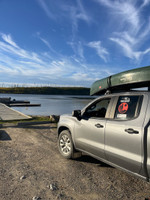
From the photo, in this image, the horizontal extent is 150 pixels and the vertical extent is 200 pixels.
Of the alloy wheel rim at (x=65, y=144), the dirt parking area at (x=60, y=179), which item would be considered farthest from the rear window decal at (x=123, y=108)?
the alloy wheel rim at (x=65, y=144)

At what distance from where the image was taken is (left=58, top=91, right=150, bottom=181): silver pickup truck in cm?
287

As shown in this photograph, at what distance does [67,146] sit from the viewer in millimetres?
4977

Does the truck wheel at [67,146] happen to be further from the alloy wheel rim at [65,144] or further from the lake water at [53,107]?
the lake water at [53,107]

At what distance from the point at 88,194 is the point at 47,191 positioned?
0.75m

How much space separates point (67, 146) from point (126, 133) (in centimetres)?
229

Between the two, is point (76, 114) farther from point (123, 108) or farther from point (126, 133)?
point (126, 133)

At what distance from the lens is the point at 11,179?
362cm

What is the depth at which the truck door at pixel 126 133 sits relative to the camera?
294 cm

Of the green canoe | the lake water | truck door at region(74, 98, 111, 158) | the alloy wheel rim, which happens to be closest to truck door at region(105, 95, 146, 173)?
truck door at region(74, 98, 111, 158)

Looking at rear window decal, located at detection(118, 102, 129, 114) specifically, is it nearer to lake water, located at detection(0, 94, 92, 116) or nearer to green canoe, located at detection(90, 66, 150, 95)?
green canoe, located at detection(90, 66, 150, 95)

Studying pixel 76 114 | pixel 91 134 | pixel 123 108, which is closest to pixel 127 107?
pixel 123 108

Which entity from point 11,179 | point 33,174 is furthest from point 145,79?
point 11,179

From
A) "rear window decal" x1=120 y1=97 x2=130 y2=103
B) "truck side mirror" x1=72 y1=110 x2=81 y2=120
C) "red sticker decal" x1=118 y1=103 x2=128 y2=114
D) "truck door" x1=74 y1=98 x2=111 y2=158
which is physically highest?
"rear window decal" x1=120 y1=97 x2=130 y2=103

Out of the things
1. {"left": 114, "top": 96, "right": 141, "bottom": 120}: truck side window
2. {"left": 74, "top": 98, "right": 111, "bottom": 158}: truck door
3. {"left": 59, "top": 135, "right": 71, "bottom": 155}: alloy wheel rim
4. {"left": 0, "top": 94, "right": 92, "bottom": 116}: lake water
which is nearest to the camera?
{"left": 114, "top": 96, "right": 141, "bottom": 120}: truck side window
